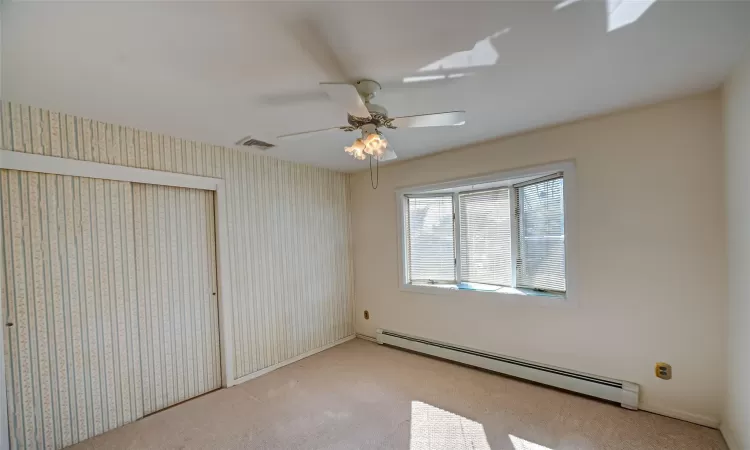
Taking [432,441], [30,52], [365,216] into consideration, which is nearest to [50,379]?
[30,52]

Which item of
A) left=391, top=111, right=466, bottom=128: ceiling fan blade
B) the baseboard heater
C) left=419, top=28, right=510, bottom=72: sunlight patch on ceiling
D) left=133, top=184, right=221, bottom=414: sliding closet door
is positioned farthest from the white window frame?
left=133, top=184, right=221, bottom=414: sliding closet door

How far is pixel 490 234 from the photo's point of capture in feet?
11.3

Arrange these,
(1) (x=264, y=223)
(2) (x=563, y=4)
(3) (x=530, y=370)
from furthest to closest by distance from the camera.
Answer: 1. (1) (x=264, y=223)
2. (3) (x=530, y=370)
3. (2) (x=563, y=4)

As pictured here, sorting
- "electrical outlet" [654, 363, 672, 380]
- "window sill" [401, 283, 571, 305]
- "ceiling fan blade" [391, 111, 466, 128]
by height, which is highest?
"ceiling fan blade" [391, 111, 466, 128]

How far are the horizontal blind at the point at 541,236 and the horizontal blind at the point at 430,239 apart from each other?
812mm

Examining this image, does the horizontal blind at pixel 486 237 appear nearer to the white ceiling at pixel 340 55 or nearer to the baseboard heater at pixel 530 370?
the baseboard heater at pixel 530 370

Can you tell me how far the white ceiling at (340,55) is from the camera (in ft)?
4.18

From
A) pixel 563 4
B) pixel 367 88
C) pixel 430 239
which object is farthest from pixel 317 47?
pixel 430 239

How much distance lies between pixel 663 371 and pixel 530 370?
0.94 meters

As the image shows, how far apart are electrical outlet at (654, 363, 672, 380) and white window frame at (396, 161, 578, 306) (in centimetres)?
66

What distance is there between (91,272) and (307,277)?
2022mm

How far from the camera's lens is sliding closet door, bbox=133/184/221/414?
101 inches

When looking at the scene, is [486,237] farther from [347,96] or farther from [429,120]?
[347,96]

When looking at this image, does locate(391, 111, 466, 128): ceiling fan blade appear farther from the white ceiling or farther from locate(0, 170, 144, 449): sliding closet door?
locate(0, 170, 144, 449): sliding closet door
